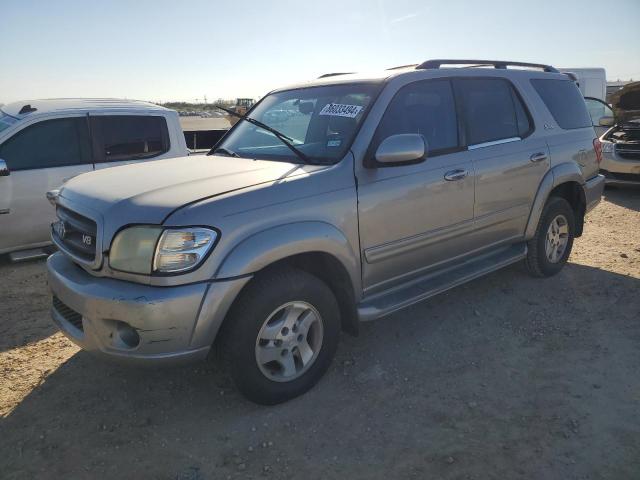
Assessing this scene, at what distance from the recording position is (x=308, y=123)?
12.0 ft

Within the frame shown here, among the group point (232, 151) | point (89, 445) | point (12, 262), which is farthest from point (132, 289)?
point (12, 262)

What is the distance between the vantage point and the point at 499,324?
158 inches

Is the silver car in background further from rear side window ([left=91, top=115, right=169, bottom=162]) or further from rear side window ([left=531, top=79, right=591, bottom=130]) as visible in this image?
rear side window ([left=91, top=115, right=169, bottom=162])

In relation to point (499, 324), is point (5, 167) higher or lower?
higher

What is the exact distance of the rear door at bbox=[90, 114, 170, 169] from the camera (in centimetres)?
581

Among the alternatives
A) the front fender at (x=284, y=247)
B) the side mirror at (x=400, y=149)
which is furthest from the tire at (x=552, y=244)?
the front fender at (x=284, y=247)

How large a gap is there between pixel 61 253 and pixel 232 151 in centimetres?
140

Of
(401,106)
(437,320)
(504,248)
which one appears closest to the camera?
(401,106)

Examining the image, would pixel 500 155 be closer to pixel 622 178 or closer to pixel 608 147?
pixel 622 178

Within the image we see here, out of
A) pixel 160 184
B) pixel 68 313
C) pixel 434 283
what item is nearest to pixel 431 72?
pixel 434 283

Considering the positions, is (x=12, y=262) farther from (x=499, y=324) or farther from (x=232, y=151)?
(x=499, y=324)

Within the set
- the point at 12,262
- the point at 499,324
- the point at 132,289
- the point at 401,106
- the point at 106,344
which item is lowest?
the point at 499,324

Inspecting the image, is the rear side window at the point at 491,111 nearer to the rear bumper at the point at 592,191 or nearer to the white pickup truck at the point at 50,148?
the rear bumper at the point at 592,191

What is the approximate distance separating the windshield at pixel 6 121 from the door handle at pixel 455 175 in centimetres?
467
